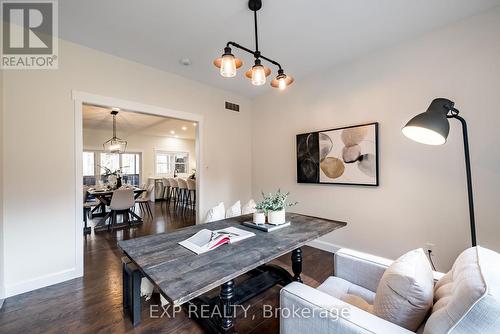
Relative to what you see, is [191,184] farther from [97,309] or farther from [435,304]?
[435,304]

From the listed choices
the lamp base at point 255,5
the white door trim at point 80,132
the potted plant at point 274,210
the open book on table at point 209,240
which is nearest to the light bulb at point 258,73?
the lamp base at point 255,5

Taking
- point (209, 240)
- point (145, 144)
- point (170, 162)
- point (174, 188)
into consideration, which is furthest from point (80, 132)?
point (170, 162)

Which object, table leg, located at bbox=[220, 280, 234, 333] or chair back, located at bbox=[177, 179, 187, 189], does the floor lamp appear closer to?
table leg, located at bbox=[220, 280, 234, 333]

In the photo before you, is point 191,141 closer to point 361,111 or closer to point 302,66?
point 302,66

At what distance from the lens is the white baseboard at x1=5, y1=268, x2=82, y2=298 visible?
209cm

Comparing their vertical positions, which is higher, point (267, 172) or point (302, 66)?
point (302, 66)

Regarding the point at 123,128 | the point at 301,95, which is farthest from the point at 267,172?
the point at 123,128

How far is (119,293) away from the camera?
2.13 meters

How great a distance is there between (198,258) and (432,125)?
1.69 metres

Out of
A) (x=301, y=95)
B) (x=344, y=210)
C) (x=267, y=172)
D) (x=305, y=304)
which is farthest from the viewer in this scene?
(x=267, y=172)

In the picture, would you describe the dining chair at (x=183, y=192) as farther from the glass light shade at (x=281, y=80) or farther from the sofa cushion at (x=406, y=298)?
the sofa cushion at (x=406, y=298)

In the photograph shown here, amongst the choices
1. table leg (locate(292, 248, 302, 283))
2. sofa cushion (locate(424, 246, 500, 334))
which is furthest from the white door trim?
sofa cushion (locate(424, 246, 500, 334))

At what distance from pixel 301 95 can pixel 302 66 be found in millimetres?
512

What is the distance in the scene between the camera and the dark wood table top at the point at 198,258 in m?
0.99
